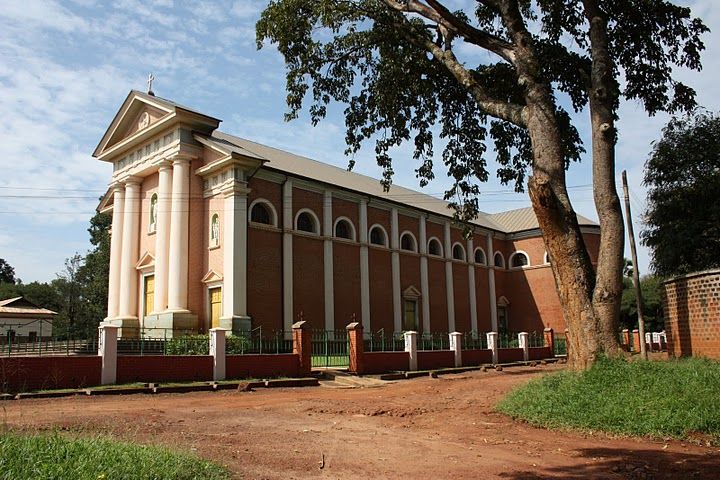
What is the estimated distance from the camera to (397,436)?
8.16 metres

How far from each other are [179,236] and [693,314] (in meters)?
17.1

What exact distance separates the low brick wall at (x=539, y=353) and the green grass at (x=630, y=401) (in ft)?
56.3

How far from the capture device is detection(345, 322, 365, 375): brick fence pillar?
59.9 feet

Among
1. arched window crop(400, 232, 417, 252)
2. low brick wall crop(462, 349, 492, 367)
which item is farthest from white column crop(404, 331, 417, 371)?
arched window crop(400, 232, 417, 252)

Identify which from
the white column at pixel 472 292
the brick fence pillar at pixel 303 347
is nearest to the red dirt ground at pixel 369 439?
the brick fence pillar at pixel 303 347

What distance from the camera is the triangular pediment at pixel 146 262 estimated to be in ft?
80.7

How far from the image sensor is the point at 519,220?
133 ft

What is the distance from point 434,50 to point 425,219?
19582mm

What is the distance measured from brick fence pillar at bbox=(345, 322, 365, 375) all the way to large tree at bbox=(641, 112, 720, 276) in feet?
34.9

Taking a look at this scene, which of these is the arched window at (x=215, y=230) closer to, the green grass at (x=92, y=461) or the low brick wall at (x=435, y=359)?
the low brick wall at (x=435, y=359)

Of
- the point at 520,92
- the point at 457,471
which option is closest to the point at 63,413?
the point at 457,471

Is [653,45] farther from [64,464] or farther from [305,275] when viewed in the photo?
[305,275]

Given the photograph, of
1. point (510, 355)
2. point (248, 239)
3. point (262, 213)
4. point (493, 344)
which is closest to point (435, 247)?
point (510, 355)

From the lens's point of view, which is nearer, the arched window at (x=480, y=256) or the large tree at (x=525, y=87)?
the large tree at (x=525, y=87)
